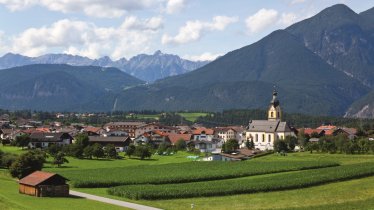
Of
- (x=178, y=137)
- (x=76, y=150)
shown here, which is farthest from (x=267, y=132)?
(x=76, y=150)

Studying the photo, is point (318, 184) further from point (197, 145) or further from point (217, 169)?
point (197, 145)

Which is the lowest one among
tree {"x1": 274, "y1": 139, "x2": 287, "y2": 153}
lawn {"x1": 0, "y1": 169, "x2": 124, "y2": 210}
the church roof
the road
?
the road

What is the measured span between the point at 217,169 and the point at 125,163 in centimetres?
2244

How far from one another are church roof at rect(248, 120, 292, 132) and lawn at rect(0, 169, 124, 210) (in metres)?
101

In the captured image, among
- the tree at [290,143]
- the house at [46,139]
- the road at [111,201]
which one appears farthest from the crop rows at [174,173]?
the house at [46,139]

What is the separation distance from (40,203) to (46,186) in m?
6.67

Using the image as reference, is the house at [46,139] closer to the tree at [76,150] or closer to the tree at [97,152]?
the tree at [76,150]

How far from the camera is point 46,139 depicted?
138875 mm

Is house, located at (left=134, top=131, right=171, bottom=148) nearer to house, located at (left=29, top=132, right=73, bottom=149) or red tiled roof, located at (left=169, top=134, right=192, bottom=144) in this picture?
red tiled roof, located at (left=169, top=134, right=192, bottom=144)

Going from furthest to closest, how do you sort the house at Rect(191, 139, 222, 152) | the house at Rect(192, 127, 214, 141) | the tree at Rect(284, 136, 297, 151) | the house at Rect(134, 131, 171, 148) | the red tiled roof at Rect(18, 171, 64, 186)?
the house at Rect(192, 127, 214, 141) → the house at Rect(134, 131, 171, 148) → the house at Rect(191, 139, 222, 152) → the tree at Rect(284, 136, 297, 151) → the red tiled roof at Rect(18, 171, 64, 186)

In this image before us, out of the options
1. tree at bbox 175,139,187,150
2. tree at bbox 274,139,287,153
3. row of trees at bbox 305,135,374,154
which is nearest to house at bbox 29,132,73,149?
tree at bbox 175,139,187,150

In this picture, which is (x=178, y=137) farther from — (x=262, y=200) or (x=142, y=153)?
(x=262, y=200)

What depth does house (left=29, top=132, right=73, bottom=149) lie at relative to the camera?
446 ft

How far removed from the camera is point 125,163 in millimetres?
108562
